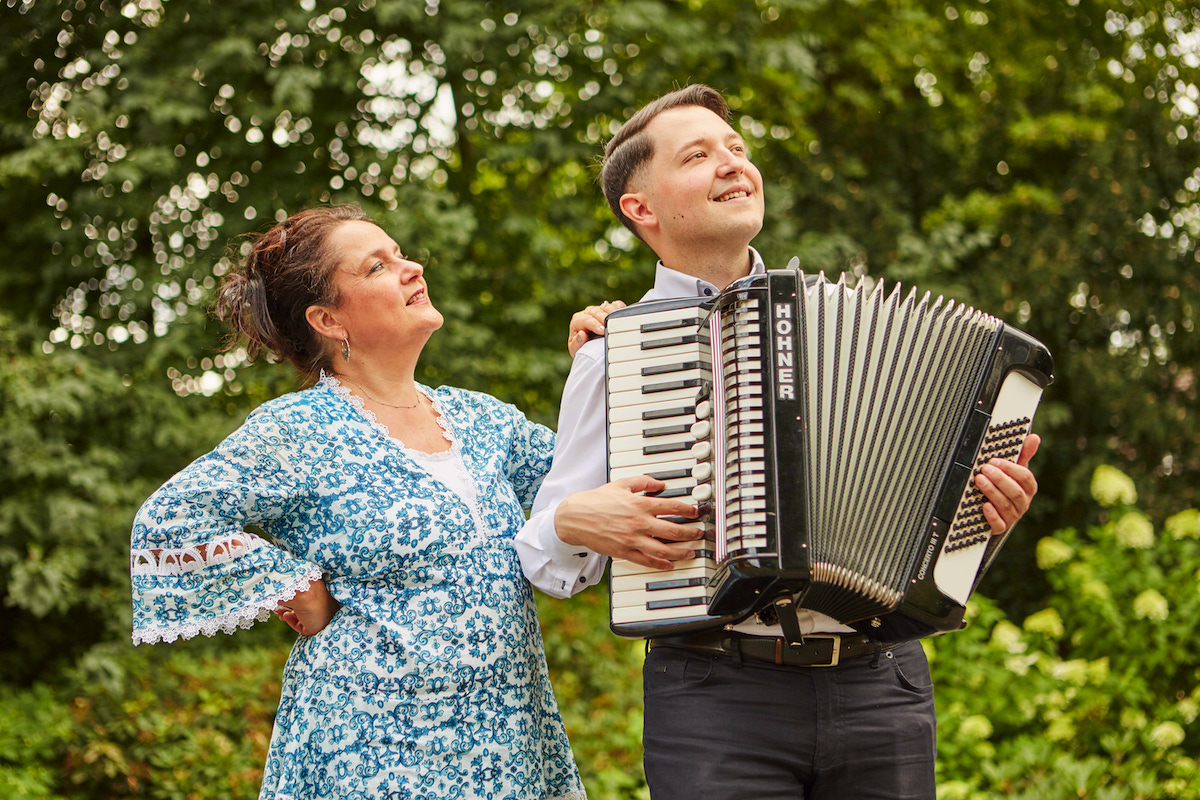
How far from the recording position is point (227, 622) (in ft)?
6.48

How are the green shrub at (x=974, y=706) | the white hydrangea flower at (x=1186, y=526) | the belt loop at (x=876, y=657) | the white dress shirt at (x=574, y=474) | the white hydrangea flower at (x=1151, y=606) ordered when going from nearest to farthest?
the belt loop at (x=876, y=657) → the white dress shirt at (x=574, y=474) → the green shrub at (x=974, y=706) → the white hydrangea flower at (x=1151, y=606) → the white hydrangea flower at (x=1186, y=526)

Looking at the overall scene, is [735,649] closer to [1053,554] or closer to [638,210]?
[638,210]

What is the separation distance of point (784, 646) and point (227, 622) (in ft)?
3.34

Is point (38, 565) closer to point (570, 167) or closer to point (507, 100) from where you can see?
point (507, 100)

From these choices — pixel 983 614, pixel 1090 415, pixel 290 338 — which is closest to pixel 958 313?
pixel 290 338

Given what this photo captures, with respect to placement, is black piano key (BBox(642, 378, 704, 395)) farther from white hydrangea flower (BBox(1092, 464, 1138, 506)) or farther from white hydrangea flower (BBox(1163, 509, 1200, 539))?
white hydrangea flower (BBox(1092, 464, 1138, 506))

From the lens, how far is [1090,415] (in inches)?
312

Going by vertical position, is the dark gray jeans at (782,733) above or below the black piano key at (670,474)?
below

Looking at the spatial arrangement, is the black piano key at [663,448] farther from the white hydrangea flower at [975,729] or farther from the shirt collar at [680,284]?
the white hydrangea flower at [975,729]

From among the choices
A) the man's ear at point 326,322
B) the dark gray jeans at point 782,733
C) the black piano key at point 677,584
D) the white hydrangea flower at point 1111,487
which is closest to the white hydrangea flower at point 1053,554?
the white hydrangea flower at point 1111,487

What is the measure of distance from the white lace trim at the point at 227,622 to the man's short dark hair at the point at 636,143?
0.99 m

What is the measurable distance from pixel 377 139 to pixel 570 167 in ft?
6.19

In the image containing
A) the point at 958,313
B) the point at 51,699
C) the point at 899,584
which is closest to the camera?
the point at 899,584

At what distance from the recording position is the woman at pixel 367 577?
1972 mm
